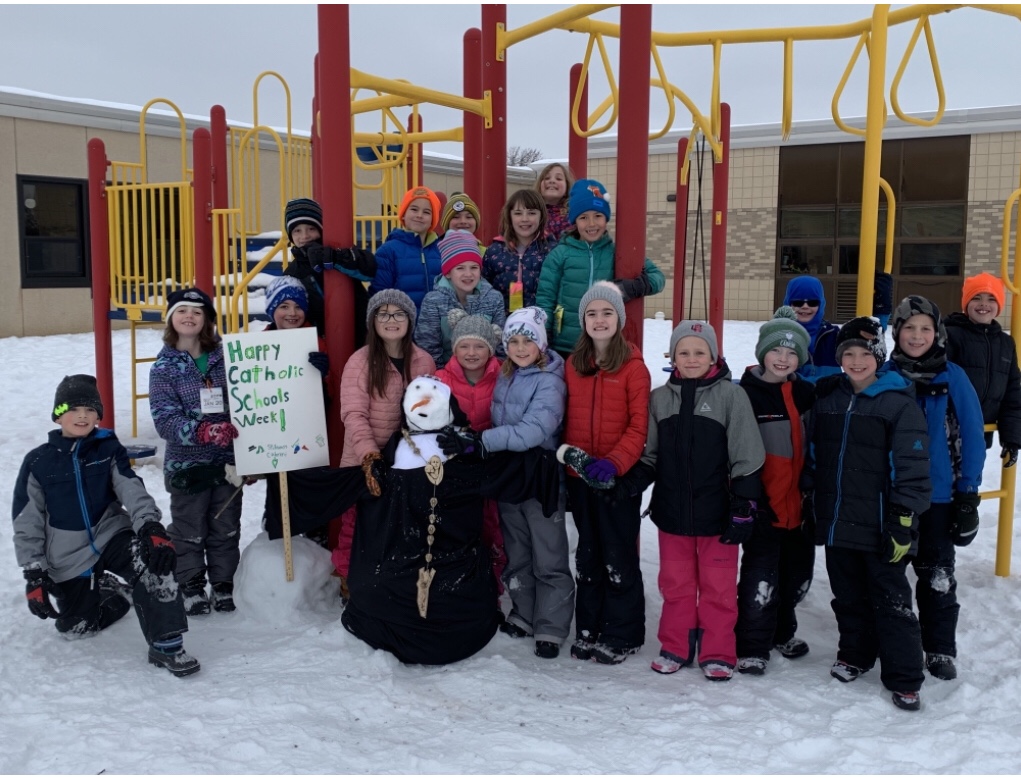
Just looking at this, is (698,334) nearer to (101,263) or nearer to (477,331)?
(477,331)

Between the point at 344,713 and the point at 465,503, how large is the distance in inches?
39.6

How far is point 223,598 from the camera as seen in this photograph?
4.06m

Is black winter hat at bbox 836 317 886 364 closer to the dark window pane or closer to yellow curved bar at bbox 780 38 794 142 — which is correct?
yellow curved bar at bbox 780 38 794 142

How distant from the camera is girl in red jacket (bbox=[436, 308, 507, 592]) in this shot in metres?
3.76

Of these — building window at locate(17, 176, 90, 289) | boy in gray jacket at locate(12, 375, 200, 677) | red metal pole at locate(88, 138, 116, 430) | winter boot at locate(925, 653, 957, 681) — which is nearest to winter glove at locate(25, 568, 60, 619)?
boy in gray jacket at locate(12, 375, 200, 677)

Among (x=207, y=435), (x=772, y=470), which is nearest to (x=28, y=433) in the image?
(x=207, y=435)

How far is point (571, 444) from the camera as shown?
3721mm

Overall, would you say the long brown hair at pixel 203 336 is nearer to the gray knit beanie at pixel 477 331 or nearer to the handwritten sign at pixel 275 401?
the handwritten sign at pixel 275 401

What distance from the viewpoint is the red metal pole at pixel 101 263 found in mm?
7301

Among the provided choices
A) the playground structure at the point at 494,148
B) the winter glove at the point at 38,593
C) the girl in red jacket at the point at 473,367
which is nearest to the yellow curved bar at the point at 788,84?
the playground structure at the point at 494,148

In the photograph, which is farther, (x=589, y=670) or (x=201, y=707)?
(x=589, y=670)

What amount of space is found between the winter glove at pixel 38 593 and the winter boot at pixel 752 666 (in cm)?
291

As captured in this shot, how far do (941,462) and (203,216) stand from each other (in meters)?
5.61

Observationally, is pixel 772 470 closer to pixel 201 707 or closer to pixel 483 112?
pixel 201 707
